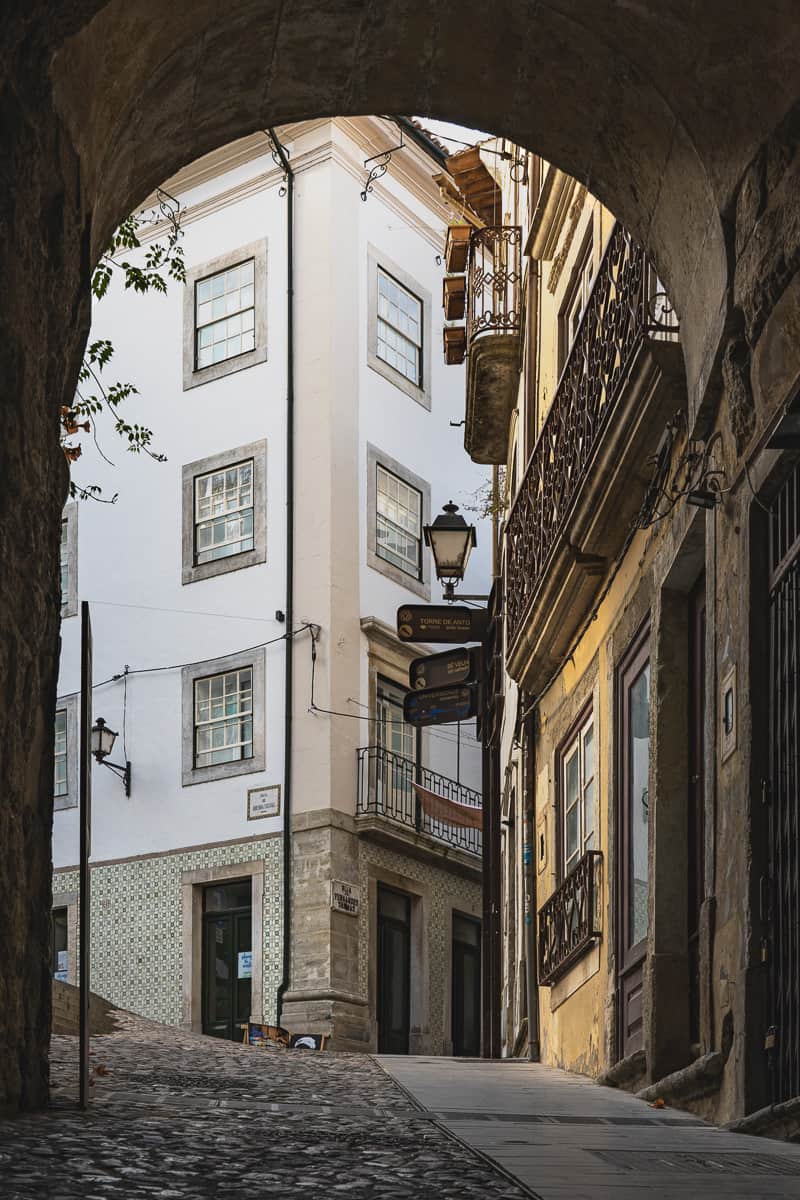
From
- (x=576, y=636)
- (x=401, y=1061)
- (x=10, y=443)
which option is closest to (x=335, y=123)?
(x=576, y=636)

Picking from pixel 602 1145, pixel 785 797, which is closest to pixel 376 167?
pixel 785 797

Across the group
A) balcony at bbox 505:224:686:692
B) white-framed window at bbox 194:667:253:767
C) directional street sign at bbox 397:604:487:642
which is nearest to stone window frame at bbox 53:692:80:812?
white-framed window at bbox 194:667:253:767

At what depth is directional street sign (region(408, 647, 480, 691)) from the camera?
1652cm

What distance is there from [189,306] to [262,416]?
256 cm

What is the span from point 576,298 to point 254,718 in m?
12.3

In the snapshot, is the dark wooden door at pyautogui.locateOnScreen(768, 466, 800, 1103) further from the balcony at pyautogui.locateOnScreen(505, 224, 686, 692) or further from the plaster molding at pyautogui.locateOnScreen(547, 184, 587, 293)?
the plaster molding at pyautogui.locateOnScreen(547, 184, 587, 293)

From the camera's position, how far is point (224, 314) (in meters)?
27.1

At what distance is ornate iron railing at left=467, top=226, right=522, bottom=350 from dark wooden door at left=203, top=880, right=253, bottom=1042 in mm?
9941

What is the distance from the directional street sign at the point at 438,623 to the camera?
A: 17219 millimetres

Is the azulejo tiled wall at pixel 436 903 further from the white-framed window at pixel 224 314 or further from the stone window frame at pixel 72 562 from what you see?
the white-framed window at pixel 224 314

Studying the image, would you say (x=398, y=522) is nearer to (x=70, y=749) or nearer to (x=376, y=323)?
(x=376, y=323)

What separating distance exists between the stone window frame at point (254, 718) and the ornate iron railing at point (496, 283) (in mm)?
8418

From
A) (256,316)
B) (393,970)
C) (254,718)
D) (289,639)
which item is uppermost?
(256,316)

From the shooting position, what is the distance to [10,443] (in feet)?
18.9
